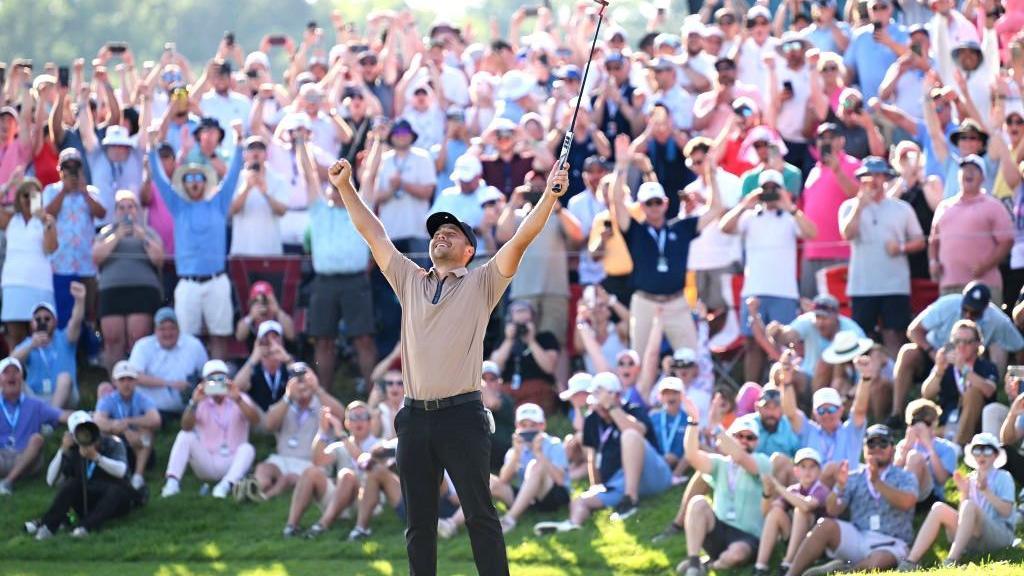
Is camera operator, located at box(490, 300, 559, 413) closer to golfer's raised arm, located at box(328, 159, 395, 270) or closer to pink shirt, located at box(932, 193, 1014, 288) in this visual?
pink shirt, located at box(932, 193, 1014, 288)

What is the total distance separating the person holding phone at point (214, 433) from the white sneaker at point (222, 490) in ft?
0.27

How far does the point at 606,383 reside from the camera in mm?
17516

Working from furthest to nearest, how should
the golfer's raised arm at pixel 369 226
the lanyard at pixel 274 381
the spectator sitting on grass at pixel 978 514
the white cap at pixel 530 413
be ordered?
the lanyard at pixel 274 381 → the white cap at pixel 530 413 → the spectator sitting on grass at pixel 978 514 → the golfer's raised arm at pixel 369 226

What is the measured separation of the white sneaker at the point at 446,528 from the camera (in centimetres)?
1742

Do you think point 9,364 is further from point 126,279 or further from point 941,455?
point 941,455

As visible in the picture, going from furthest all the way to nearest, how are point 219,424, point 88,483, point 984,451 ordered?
point 219,424, point 88,483, point 984,451

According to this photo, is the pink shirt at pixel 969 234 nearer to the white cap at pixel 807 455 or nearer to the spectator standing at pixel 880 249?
the spectator standing at pixel 880 249

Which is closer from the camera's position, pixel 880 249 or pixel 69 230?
pixel 880 249

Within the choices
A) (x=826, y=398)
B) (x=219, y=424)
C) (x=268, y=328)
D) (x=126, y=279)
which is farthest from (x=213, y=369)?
(x=826, y=398)

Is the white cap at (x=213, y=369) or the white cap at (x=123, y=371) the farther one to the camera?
the white cap at (x=123, y=371)

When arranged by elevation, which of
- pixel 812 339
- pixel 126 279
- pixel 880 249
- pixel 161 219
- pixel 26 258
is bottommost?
pixel 812 339

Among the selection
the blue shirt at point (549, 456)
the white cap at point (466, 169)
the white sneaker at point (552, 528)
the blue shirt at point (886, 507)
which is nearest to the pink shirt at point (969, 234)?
the blue shirt at point (886, 507)

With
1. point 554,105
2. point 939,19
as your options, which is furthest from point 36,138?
point 939,19

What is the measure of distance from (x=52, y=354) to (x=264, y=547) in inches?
131
